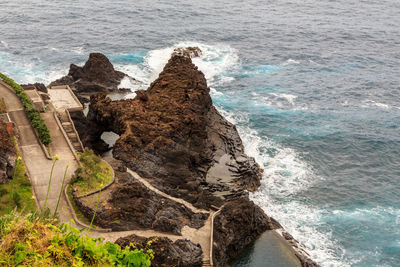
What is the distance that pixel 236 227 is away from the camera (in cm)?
3769

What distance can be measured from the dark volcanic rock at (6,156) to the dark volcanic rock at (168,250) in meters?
11.6

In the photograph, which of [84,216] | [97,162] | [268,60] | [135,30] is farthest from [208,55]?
[84,216]

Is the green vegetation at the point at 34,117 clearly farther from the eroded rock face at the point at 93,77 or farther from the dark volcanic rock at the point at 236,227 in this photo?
the dark volcanic rock at the point at 236,227

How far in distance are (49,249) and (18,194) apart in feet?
68.2

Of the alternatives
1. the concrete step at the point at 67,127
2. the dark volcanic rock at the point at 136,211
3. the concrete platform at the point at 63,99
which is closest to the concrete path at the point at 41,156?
the concrete step at the point at 67,127

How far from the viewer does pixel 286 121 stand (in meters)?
67.2

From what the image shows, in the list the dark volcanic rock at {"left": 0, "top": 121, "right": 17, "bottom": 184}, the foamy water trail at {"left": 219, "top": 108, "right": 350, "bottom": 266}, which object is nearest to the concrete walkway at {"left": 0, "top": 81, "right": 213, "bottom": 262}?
the dark volcanic rock at {"left": 0, "top": 121, "right": 17, "bottom": 184}

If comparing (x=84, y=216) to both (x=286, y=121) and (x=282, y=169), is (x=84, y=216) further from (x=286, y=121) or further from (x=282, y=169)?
(x=286, y=121)

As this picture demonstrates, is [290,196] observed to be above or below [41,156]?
below

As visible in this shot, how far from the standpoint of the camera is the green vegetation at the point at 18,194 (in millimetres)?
30833

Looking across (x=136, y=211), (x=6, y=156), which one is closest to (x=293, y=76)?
(x=136, y=211)

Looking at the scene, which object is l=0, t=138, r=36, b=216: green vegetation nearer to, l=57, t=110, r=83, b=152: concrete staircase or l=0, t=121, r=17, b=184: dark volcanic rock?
l=0, t=121, r=17, b=184: dark volcanic rock

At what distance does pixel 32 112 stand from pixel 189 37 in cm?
6336

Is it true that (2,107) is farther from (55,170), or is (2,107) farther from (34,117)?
(55,170)
